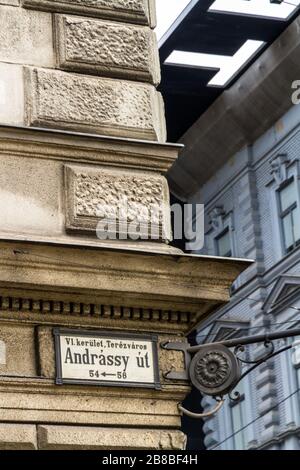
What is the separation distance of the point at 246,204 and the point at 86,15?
22.6 m

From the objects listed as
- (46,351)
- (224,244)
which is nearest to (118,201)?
(46,351)

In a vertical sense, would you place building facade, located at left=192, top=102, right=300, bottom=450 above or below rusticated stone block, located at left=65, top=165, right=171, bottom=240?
above

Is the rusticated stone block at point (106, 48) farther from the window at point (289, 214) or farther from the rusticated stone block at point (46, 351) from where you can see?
the window at point (289, 214)

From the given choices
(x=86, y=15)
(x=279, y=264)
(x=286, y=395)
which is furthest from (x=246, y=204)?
(x=86, y=15)

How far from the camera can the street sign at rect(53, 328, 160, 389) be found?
10.3m

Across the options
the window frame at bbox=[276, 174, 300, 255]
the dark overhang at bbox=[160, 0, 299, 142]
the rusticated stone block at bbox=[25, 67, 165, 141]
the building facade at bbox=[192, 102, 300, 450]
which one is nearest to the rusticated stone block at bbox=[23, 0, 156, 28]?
the rusticated stone block at bbox=[25, 67, 165, 141]

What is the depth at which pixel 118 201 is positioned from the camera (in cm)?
1080

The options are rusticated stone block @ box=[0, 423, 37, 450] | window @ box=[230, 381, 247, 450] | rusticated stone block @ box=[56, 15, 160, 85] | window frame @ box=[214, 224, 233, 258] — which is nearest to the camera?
rusticated stone block @ box=[0, 423, 37, 450]

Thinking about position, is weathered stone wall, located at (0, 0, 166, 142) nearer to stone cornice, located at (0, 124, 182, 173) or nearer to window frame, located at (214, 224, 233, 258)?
stone cornice, located at (0, 124, 182, 173)

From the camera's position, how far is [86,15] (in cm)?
1137

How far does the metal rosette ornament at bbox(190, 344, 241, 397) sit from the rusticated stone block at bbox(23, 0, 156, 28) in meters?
2.36

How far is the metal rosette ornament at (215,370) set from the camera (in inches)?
422

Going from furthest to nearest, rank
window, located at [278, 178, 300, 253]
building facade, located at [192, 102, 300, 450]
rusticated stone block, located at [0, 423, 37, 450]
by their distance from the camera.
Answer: window, located at [278, 178, 300, 253]
building facade, located at [192, 102, 300, 450]
rusticated stone block, located at [0, 423, 37, 450]

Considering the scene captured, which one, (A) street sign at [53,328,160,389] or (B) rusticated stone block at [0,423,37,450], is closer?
(B) rusticated stone block at [0,423,37,450]
